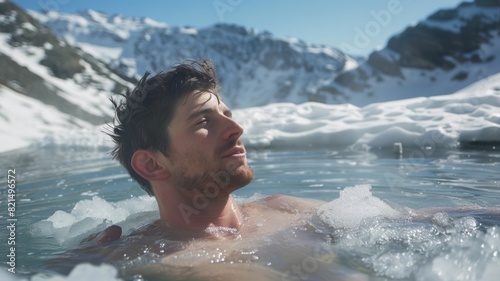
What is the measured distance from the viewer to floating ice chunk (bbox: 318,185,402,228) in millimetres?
2814

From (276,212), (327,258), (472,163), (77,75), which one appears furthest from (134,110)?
(77,75)

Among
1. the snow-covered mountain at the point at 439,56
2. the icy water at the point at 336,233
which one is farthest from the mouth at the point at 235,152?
the snow-covered mountain at the point at 439,56

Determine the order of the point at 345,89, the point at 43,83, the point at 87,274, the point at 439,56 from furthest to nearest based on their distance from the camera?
the point at 345,89 → the point at 43,83 → the point at 439,56 → the point at 87,274

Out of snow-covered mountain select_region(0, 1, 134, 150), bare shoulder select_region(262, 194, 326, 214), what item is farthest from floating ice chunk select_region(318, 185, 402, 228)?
snow-covered mountain select_region(0, 1, 134, 150)

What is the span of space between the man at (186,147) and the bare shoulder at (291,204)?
469mm

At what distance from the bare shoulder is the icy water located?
0.69 ft

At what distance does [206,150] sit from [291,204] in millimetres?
1098

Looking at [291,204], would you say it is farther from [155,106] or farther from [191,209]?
[155,106]

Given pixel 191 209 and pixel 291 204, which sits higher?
pixel 191 209

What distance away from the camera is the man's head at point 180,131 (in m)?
2.52

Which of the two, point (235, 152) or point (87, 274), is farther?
point (235, 152)

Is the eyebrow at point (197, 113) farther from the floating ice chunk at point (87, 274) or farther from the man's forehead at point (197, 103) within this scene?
the floating ice chunk at point (87, 274)

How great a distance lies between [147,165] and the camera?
2.72 meters

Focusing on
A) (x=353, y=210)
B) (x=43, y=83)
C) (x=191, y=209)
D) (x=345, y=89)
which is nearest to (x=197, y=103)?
(x=191, y=209)
